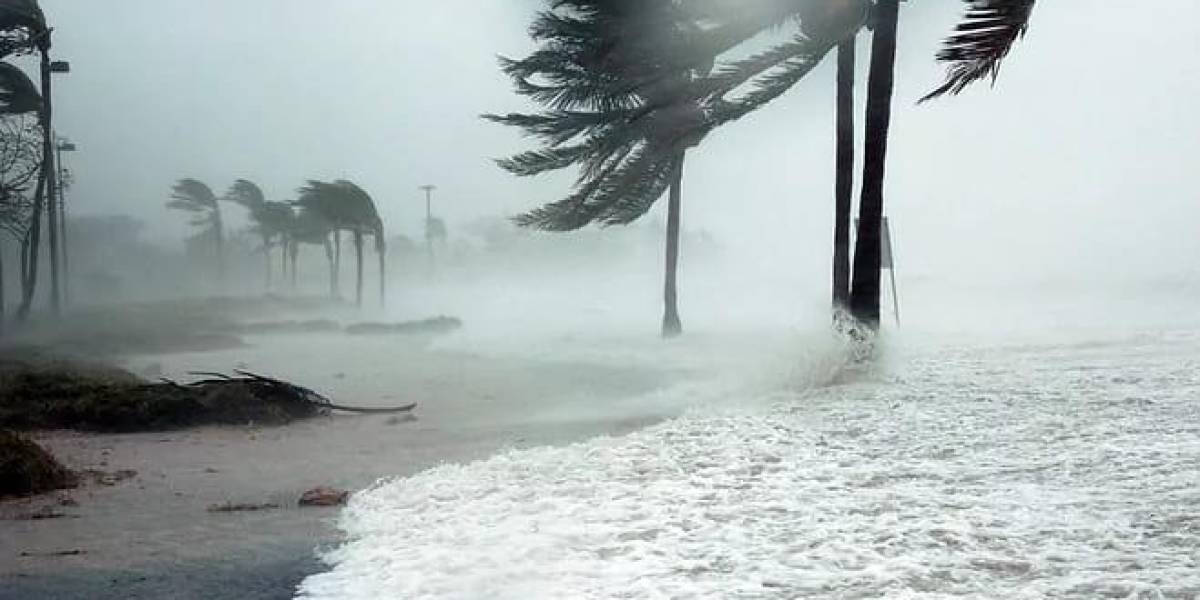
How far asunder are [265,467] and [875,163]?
828 cm

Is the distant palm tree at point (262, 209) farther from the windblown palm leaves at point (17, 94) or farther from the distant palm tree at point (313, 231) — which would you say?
the windblown palm leaves at point (17, 94)

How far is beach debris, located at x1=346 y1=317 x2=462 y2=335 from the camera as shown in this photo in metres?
32.5

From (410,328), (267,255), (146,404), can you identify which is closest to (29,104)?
(410,328)

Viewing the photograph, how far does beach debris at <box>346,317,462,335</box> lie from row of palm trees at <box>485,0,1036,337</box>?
1278 cm

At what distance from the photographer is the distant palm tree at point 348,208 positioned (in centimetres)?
4809

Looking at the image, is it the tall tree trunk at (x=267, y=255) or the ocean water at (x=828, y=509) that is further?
the tall tree trunk at (x=267, y=255)

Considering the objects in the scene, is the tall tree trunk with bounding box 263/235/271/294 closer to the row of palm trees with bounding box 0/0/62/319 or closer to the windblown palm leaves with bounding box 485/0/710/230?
the row of palm trees with bounding box 0/0/62/319

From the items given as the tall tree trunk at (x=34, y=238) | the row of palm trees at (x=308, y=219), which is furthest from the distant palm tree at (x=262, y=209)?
the tall tree trunk at (x=34, y=238)

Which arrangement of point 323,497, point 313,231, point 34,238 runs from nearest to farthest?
point 323,497 → point 34,238 → point 313,231

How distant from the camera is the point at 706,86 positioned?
14.2 meters

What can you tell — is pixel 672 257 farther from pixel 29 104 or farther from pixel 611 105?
pixel 29 104

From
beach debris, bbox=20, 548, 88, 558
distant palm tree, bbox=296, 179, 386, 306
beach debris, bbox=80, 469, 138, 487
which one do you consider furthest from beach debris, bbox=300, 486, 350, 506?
distant palm tree, bbox=296, 179, 386, 306

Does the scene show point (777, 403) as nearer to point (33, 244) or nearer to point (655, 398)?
point (655, 398)

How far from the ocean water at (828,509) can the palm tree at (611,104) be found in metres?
6.60
